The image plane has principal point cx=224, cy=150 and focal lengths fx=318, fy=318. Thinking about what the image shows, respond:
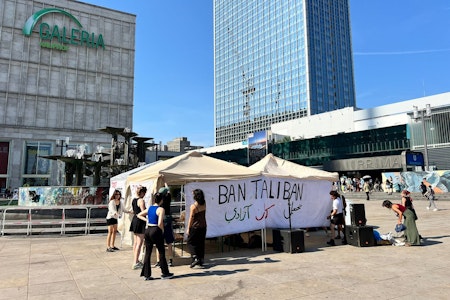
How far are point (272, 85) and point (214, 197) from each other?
5373 inches

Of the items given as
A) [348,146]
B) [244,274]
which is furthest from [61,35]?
[244,274]

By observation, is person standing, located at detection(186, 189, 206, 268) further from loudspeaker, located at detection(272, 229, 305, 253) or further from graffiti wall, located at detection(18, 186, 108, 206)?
graffiti wall, located at detection(18, 186, 108, 206)

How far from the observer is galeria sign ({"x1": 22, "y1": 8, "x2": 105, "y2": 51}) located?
5553 centimetres

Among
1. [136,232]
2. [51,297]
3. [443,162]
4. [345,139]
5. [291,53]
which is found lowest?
[51,297]

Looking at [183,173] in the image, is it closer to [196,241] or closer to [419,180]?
[196,241]

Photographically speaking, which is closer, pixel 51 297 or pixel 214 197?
pixel 51 297

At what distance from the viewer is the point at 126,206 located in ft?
33.9

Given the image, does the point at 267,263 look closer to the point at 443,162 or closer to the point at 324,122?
the point at 443,162

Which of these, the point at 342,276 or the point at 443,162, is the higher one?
the point at 443,162

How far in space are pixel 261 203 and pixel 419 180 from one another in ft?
110

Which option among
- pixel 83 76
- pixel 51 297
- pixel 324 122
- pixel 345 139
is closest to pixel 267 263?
pixel 51 297

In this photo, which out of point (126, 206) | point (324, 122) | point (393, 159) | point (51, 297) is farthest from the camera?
point (324, 122)

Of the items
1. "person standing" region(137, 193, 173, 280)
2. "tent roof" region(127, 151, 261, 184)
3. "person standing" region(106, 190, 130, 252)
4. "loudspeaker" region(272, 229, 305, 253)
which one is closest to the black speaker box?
"loudspeaker" region(272, 229, 305, 253)

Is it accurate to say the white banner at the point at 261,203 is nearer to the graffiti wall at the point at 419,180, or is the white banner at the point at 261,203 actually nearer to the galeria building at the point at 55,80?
the graffiti wall at the point at 419,180
